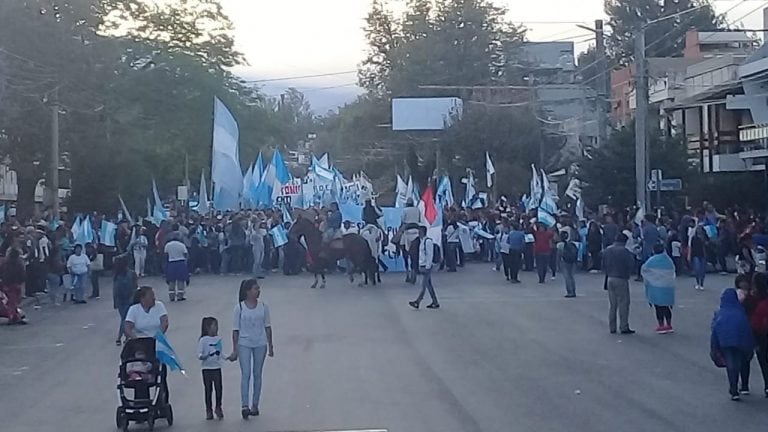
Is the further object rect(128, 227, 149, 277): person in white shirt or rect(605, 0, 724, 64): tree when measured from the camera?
rect(605, 0, 724, 64): tree

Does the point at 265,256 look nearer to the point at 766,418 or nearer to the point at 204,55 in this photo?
the point at 766,418

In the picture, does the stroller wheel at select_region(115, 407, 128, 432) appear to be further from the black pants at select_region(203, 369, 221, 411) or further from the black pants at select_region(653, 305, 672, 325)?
the black pants at select_region(653, 305, 672, 325)

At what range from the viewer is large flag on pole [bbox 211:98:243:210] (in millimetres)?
31875

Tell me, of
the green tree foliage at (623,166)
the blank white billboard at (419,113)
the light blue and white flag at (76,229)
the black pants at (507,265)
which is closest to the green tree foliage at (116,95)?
the light blue and white flag at (76,229)

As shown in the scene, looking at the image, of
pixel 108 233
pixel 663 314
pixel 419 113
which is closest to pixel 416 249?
pixel 108 233

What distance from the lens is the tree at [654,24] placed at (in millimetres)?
97500

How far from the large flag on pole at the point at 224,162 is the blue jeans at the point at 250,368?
717 inches

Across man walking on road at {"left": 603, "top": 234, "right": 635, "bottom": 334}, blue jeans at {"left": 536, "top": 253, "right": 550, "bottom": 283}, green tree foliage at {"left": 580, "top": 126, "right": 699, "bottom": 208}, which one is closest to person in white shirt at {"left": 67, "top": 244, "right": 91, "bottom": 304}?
blue jeans at {"left": 536, "top": 253, "right": 550, "bottom": 283}

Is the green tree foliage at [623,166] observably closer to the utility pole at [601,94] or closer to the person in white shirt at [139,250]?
the utility pole at [601,94]

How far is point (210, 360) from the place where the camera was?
13609 mm

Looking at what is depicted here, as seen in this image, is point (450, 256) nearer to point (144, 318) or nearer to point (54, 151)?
point (54, 151)

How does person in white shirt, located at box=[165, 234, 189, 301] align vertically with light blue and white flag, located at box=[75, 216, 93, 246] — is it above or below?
below

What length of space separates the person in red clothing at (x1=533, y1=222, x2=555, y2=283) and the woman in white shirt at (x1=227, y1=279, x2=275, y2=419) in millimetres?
19749

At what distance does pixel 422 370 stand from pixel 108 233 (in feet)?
70.1
